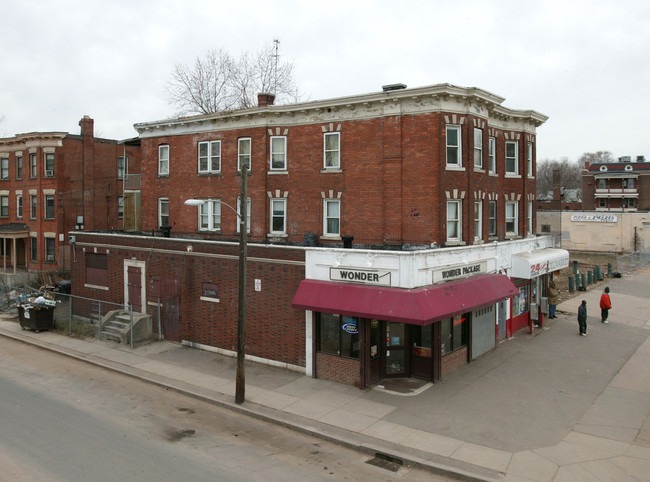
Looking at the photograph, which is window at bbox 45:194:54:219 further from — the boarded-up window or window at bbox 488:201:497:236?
window at bbox 488:201:497:236

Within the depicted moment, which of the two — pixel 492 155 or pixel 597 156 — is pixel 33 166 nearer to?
pixel 492 155

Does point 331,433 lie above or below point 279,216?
below

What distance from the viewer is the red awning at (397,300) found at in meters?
15.0

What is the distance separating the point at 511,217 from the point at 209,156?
15.4 m

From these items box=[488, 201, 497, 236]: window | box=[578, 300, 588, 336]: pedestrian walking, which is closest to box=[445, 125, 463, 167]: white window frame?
box=[488, 201, 497, 236]: window

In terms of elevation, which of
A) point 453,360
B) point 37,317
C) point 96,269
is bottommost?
point 453,360

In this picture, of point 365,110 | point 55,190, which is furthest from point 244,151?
point 55,190

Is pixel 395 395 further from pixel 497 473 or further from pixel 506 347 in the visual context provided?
pixel 506 347

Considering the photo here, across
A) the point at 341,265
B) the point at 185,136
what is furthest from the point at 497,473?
the point at 185,136

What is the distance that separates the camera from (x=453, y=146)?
66.0 feet

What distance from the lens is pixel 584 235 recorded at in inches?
2338

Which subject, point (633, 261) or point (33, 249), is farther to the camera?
point (633, 261)

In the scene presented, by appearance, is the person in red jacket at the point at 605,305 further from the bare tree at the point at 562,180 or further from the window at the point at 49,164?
the bare tree at the point at 562,180

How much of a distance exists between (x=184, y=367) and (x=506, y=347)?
12870mm
